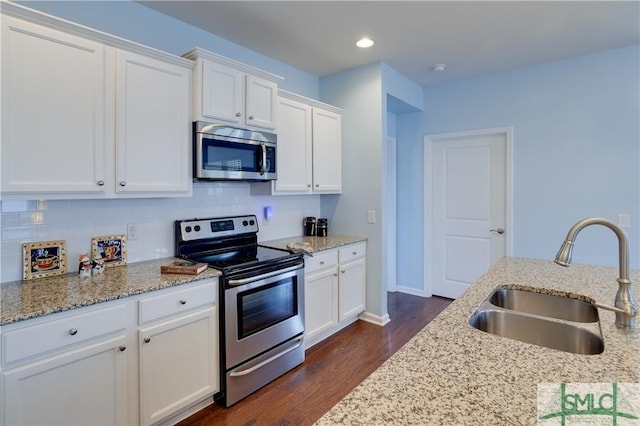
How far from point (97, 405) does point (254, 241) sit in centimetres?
166

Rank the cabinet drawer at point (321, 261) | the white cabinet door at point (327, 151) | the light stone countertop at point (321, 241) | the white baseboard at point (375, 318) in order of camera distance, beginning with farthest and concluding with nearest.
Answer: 1. the white baseboard at point (375, 318)
2. the white cabinet door at point (327, 151)
3. the light stone countertop at point (321, 241)
4. the cabinet drawer at point (321, 261)

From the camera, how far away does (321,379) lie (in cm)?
250

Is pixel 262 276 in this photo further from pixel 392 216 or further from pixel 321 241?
pixel 392 216

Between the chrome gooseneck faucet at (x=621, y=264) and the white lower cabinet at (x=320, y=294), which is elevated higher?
the chrome gooseneck faucet at (x=621, y=264)

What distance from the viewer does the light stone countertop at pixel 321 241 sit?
302cm

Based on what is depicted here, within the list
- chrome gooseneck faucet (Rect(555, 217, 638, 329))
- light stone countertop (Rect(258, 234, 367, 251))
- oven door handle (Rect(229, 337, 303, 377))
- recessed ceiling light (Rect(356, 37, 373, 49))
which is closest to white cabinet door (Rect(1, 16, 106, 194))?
oven door handle (Rect(229, 337, 303, 377))

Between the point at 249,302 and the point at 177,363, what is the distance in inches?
21.3

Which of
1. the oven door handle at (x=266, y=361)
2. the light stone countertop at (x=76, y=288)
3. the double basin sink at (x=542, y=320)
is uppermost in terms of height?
the light stone countertop at (x=76, y=288)

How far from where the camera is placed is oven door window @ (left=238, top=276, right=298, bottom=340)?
223 centimetres

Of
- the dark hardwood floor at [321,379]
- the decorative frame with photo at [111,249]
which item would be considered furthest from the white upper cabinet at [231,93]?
the dark hardwood floor at [321,379]

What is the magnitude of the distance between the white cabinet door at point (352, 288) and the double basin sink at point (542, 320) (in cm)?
170

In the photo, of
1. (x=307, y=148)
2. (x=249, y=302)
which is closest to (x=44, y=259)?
(x=249, y=302)

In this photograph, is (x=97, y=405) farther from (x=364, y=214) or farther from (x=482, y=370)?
(x=364, y=214)

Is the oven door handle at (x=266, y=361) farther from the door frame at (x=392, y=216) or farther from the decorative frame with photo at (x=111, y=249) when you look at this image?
the door frame at (x=392, y=216)
